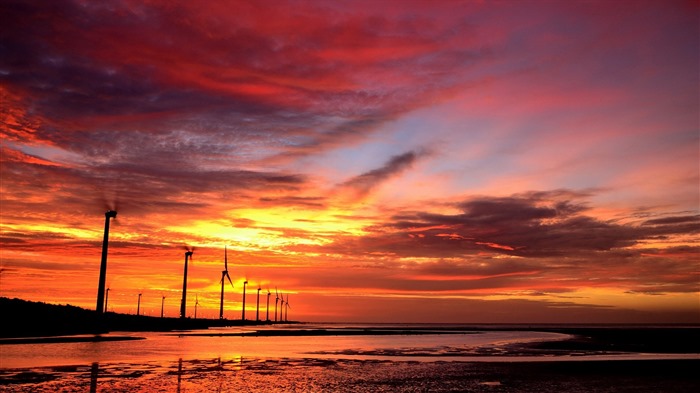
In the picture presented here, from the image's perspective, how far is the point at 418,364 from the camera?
1887 inches

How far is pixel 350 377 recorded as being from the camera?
1435 inches

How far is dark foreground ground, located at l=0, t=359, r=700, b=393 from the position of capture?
30484 mm

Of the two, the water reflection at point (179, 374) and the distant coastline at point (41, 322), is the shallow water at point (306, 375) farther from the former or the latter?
the distant coastline at point (41, 322)

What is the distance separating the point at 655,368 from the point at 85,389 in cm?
4090

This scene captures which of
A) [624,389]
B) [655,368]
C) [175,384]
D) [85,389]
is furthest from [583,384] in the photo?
[85,389]

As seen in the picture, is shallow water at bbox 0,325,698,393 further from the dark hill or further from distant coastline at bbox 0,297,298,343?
the dark hill

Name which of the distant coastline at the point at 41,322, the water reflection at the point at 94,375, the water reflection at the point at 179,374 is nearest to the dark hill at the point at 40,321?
the distant coastline at the point at 41,322

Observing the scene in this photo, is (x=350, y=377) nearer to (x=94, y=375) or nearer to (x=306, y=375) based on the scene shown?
(x=306, y=375)

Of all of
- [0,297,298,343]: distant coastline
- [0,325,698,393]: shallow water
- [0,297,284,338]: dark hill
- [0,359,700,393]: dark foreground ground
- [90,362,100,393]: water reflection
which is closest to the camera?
[90,362,100,393]: water reflection

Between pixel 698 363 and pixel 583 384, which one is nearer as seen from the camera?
pixel 583 384

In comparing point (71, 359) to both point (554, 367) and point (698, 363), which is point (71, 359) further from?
point (698, 363)

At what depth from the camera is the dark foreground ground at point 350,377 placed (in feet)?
100

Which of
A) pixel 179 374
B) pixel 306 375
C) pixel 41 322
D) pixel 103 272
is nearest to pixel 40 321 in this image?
pixel 41 322

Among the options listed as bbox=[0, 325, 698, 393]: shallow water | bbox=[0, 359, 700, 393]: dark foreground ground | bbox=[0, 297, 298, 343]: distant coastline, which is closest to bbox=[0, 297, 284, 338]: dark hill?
bbox=[0, 297, 298, 343]: distant coastline
